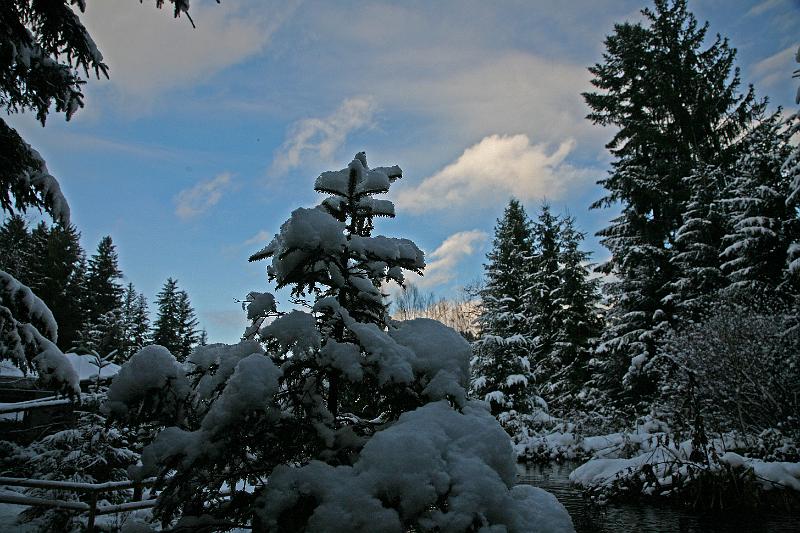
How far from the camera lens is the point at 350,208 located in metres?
2.73

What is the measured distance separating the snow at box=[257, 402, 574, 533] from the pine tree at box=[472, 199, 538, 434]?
18294 mm

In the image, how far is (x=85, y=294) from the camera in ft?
112

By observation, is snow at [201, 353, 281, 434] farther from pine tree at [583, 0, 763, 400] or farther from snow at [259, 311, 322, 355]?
pine tree at [583, 0, 763, 400]

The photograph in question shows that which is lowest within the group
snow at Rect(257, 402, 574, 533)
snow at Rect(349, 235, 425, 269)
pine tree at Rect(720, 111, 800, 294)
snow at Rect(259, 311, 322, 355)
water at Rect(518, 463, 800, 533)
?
water at Rect(518, 463, 800, 533)

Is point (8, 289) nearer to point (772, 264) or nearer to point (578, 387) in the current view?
point (772, 264)

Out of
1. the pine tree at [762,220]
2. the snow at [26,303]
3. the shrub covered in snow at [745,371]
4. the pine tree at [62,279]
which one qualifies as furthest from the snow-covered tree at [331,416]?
the pine tree at [62,279]

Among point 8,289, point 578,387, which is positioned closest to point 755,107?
point 578,387

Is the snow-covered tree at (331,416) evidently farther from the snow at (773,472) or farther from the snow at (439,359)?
the snow at (773,472)

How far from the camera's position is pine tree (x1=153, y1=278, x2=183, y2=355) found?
36781 mm

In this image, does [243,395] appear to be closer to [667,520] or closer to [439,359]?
[439,359]

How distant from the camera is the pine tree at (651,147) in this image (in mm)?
19609

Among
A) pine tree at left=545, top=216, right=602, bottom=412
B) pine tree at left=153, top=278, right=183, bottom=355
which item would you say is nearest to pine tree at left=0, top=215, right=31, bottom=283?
pine tree at left=153, top=278, right=183, bottom=355

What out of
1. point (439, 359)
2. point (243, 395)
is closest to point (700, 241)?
point (439, 359)

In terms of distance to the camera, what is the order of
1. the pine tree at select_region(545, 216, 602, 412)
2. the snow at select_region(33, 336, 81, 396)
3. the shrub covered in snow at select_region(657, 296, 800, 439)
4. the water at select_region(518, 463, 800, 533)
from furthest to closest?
the pine tree at select_region(545, 216, 602, 412)
the shrub covered in snow at select_region(657, 296, 800, 439)
the water at select_region(518, 463, 800, 533)
the snow at select_region(33, 336, 81, 396)
